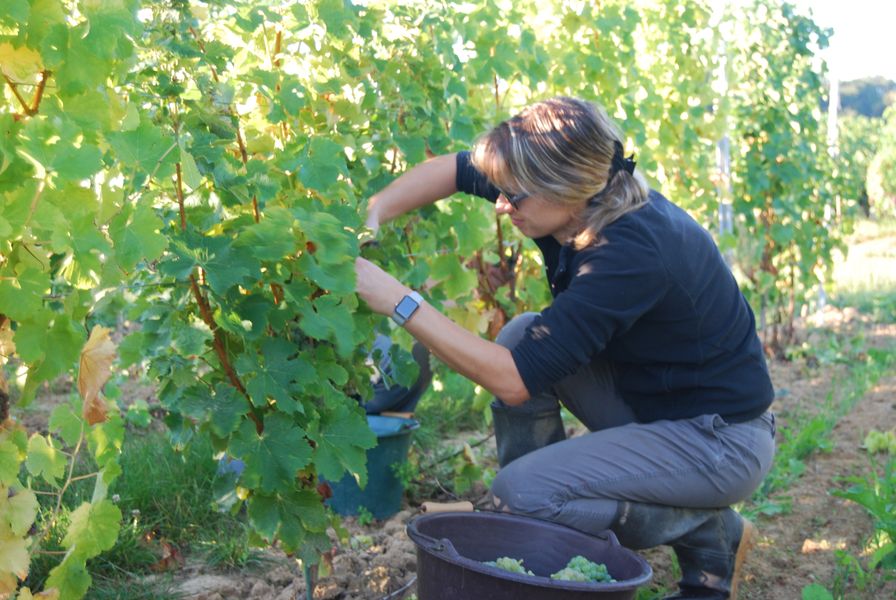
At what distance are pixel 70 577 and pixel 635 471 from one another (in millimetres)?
1368

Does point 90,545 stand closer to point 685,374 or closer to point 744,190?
point 685,374

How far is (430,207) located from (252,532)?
1.05m

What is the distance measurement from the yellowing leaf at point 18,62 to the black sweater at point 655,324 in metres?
1.25

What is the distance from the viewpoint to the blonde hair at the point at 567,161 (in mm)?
2408

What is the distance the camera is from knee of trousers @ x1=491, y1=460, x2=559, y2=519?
2.48 meters

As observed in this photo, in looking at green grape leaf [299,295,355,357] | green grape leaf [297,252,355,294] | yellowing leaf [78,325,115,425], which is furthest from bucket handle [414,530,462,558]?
yellowing leaf [78,325,115,425]

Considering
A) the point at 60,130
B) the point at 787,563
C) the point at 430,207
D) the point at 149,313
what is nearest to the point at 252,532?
the point at 149,313

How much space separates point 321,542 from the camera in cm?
222

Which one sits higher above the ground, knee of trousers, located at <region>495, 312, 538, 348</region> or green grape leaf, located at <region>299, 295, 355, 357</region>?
green grape leaf, located at <region>299, 295, 355, 357</region>

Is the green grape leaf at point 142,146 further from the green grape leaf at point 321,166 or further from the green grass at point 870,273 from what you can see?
the green grass at point 870,273

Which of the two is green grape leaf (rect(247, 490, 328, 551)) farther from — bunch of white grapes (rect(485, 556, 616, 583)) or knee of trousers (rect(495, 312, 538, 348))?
knee of trousers (rect(495, 312, 538, 348))

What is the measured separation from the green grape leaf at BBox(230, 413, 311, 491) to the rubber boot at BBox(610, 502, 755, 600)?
2.96 ft

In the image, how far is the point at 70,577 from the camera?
1.67 metres

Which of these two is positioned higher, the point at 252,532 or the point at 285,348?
the point at 285,348
